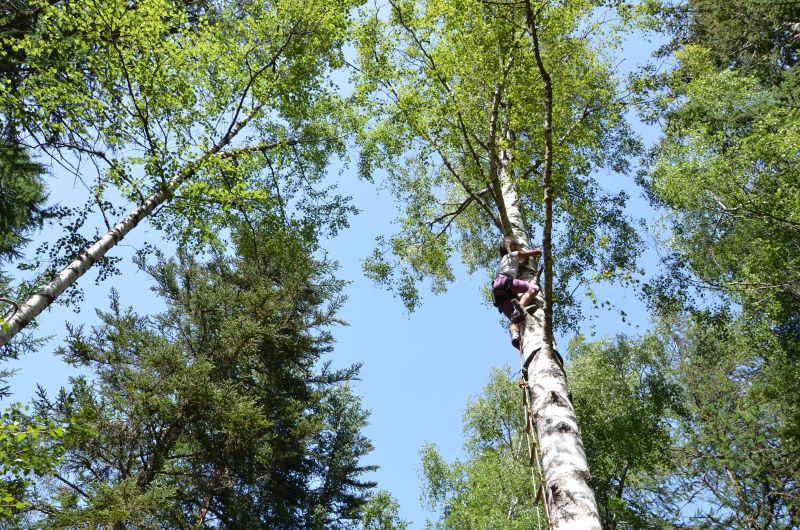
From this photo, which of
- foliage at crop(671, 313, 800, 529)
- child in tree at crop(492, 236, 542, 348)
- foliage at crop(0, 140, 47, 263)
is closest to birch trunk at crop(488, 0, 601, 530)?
child in tree at crop(492, 236, 542, 348)

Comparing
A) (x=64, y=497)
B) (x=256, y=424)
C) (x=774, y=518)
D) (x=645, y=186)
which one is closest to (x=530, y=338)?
(x=256, y=424)

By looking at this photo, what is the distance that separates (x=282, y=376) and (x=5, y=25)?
8.78m

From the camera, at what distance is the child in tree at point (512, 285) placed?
203 inches

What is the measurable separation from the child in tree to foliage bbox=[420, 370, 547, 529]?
796cm

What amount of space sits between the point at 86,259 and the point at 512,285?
475cm

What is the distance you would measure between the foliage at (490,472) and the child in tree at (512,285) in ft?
26.1

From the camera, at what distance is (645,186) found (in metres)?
15.1

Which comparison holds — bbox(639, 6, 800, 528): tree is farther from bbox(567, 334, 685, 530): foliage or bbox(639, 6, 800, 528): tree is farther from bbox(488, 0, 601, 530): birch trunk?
bbox(488, 0, 601, 530): birch trunk

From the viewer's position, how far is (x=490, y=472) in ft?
49.4

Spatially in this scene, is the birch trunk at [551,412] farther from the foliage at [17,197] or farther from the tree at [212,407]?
the foliage at [17,197]

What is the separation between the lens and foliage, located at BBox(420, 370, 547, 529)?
1408 cm

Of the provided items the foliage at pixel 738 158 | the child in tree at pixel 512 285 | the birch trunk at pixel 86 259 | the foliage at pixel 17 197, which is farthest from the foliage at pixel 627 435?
the foliage at pixel 17 197

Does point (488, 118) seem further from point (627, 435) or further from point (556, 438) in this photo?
point (627, 435)

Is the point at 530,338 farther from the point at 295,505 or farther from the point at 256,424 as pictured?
the point at 295,505
